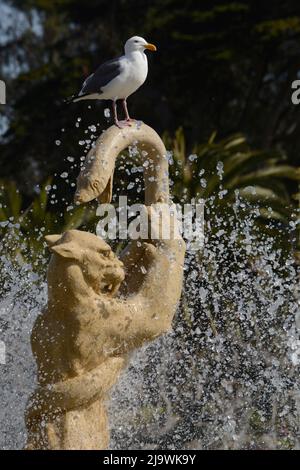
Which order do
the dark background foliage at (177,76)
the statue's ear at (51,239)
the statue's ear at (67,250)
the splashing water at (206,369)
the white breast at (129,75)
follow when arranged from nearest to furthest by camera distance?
the statue's ear at (67,250) < the statue's ear at (51,239) < the white breast at (129,75) < the splashing water at (206,369) < the dark background foliage at (177,76)

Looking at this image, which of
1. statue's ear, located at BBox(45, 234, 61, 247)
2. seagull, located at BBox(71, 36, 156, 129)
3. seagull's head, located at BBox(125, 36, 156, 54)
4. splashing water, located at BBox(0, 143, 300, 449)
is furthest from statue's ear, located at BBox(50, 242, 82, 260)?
seagull's head, located at BBox(125, 36, 156, 54)

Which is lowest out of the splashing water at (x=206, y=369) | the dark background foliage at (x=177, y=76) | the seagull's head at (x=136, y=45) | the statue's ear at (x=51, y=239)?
the splashing water at (x=206, y=369)

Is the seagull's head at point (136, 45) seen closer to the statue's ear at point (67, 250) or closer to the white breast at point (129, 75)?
the white breast at point (129, 75)

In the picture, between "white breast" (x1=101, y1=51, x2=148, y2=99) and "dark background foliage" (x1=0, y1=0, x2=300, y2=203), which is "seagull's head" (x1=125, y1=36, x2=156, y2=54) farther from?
"dark background foliage" (x1=0, y1=0, x2=300, y2=203)

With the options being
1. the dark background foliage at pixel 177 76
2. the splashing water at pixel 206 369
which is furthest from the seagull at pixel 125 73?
the dark background foliage at pixel 177 76

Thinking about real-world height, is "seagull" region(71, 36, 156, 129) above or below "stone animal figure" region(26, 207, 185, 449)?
above

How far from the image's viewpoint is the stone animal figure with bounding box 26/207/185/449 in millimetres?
5047

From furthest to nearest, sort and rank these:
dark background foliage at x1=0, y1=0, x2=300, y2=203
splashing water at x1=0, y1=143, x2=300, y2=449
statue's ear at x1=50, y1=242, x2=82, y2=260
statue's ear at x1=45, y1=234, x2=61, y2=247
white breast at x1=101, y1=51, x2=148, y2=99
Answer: dark background foliage at x1=0, y1=0, x2=300, y2=203 → splashing water at x1=0, y1=143, x2=300, y2=449 → white breast at x1=101, y1=51, x2=148, y2=99 → statue's ear at x1=45, y1=234, x2=61, y2=247 → statue's ear at x1=50, y1=242, x2=82, y2=260

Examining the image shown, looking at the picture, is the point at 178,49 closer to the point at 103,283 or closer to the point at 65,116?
the point at 65,116

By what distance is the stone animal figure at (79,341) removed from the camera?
505cm

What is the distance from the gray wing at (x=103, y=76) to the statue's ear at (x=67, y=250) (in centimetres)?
138

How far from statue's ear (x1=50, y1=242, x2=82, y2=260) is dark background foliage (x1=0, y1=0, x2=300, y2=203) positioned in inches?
566
